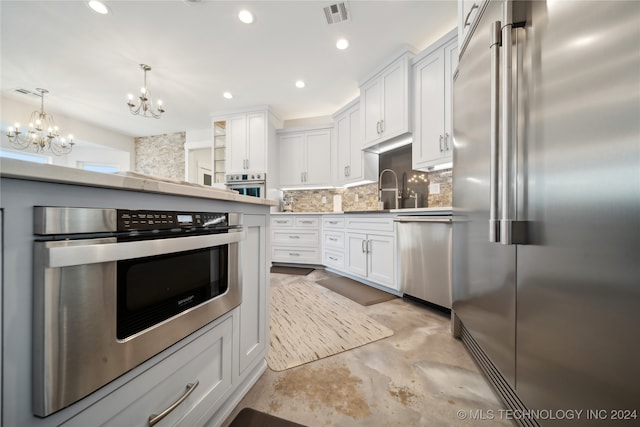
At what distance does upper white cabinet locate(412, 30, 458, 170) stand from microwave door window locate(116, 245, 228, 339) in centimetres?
234

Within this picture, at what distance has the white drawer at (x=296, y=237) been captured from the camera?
384 centimetres

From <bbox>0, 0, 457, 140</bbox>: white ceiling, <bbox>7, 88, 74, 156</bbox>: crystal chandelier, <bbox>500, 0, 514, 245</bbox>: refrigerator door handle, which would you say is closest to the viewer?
<bbox>500, 0, 514, 245</bbox>: refrigerator door handle

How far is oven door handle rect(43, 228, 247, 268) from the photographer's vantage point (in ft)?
1.35

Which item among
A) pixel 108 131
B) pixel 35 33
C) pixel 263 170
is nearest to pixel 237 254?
pixel 263 170

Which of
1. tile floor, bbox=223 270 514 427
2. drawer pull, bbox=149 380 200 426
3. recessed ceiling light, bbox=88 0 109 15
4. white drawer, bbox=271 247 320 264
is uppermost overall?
recessed ceiling light, bbox=88 0 109 15

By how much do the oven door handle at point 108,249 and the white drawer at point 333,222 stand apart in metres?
2.63

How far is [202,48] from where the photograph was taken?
2.69 metres

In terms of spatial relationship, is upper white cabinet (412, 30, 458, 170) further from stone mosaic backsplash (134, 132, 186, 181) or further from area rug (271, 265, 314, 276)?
stone mosaic backsplash (134, 132, 186, 181)

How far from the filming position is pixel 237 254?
3.12ft

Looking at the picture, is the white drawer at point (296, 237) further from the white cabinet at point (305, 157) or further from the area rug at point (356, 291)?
the white cabinet at point (305, 157)

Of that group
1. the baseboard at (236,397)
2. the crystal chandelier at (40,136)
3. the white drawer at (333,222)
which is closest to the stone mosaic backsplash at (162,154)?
the crystal chandelier at (40,136)

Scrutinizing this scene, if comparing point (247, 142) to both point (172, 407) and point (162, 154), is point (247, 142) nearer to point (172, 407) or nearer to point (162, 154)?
point (162, 154)

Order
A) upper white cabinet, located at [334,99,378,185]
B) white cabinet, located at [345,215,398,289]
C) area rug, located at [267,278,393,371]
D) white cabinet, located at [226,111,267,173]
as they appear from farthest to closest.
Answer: white cabinet, located at [226,111,267,173] < upper white cabinet, located at [334,99,378,185] < white cabinet, located at [345,215,398,289] < area rug, located at [267,278,393,371]

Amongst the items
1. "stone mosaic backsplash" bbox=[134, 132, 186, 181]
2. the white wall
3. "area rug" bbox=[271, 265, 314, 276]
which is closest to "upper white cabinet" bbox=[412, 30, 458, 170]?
"area rug" bbox=[271, 265, 314, 276]
